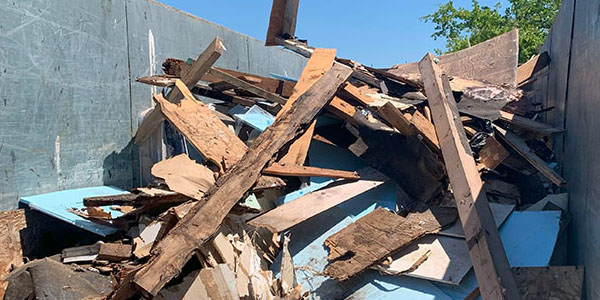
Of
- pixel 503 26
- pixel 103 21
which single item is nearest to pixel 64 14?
pixel 103 21

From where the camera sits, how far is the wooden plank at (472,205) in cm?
262

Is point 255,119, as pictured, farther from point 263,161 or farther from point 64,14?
point 64,14

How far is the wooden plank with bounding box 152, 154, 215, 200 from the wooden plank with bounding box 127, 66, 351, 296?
0.42 metres

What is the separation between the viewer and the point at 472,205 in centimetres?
296

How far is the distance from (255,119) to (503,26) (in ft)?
43.8

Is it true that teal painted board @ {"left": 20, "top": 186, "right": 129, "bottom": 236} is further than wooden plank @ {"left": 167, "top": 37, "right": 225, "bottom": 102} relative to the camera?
No

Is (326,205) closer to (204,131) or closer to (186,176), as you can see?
(186,176)

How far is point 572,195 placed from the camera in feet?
10.9

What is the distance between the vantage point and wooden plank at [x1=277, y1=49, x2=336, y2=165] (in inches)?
154

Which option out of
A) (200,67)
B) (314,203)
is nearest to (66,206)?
(200,67)

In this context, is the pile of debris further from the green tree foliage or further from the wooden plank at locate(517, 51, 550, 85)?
the green tree foliage

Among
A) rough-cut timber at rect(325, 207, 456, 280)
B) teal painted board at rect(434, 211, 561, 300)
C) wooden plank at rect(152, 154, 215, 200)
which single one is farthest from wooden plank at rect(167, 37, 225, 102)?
teal painted board at rect(434, 211, 561, 300)

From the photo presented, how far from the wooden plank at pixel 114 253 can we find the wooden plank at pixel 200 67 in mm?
1784

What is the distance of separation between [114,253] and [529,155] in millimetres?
3706
